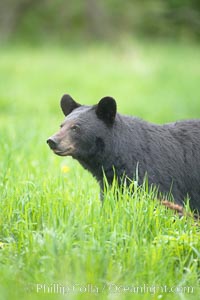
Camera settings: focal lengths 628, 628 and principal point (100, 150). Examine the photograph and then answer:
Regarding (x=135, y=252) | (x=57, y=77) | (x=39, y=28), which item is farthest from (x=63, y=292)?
(x=39, y=28)

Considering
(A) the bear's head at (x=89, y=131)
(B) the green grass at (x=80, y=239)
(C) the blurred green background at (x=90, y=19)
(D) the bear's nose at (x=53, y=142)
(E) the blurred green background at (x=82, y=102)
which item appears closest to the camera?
(B) the green grass at (x=80, y=239)

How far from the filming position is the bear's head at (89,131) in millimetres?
5141

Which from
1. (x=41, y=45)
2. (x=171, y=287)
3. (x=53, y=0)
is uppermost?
(x=53, y=0)

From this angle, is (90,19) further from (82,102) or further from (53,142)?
(53,142)

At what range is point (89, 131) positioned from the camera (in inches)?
204

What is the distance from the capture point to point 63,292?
3.48m

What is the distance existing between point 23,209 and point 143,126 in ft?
4.49

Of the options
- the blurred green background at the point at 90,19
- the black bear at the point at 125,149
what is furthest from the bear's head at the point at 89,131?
the blurred green background at the point at 90,19

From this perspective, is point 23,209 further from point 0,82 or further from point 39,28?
point 39,28

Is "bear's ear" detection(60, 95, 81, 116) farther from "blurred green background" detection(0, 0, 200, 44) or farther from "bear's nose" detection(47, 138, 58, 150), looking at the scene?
"blurred green background" detection(0, 0, 200, 44)

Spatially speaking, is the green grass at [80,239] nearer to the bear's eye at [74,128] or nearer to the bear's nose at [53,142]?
the bear's nose at [53,142]

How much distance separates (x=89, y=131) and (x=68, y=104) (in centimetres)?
45

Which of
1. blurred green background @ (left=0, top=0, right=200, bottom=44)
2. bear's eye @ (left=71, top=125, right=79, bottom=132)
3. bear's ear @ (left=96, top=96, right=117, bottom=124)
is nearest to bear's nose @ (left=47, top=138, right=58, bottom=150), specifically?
bear's eye @ (left=71, top=125, right=79, bottom=132)

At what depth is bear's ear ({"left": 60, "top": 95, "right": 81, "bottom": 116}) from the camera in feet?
17.9
